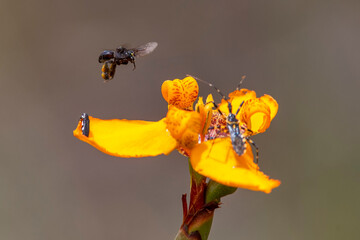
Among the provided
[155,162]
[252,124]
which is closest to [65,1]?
[155,162]

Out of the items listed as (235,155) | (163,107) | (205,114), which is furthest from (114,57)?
(163,107)

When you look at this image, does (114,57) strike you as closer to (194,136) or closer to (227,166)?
(194,136)

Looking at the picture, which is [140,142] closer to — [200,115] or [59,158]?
[200,115]

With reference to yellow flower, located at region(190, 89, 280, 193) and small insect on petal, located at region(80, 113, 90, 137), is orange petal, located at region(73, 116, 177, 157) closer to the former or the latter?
small insect on petal, located at region(80, 113, 90, 137)

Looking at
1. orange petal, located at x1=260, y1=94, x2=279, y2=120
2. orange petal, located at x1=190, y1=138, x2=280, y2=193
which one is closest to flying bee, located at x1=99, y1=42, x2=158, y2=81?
orange petal, located at x1=260, y1=94, x2=279, y2=120

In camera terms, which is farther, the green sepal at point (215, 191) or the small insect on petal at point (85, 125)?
the small insect on petal at point (85, 125)

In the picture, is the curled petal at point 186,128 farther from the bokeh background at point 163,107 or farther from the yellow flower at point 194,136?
the bokeh background at point 163,107

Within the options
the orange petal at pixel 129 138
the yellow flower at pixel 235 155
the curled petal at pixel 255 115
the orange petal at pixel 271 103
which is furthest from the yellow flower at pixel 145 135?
the orange petal at pixel 271 103
